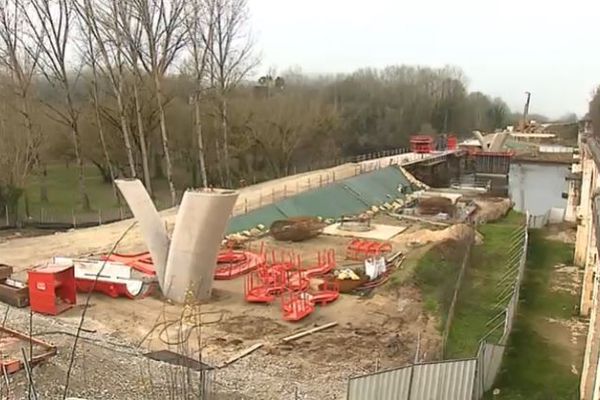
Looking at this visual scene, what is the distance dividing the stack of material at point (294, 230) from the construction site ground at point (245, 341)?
6.41 metres

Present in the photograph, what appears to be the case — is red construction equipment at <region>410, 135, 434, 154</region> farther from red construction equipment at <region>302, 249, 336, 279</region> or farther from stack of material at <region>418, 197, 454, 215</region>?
red construction equipment at <region>302, 249, 336, 279</region>

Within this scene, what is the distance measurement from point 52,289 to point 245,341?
513cm

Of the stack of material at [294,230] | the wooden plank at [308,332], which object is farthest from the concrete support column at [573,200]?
the wooden plank at [308,332]

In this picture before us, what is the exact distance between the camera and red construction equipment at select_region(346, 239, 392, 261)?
24.1 metres

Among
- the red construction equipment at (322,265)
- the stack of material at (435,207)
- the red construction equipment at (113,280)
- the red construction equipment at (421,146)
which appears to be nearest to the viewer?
the red construction equipment at (113,280)

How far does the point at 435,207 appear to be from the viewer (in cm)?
3491

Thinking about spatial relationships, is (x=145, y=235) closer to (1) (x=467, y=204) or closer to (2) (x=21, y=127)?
(2) (x=21, y=127)

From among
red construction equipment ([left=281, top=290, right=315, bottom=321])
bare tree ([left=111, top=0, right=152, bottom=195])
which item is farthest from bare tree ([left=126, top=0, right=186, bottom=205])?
red construction equipment ([left=281, top=290, right=315, bottom=321])

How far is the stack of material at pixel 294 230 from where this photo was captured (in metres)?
26.5

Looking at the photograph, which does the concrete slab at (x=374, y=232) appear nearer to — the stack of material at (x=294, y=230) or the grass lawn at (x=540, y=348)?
the stack of material at (x=294, y=230)

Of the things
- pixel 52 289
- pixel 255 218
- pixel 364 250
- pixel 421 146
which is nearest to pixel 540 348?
pixel 364 250

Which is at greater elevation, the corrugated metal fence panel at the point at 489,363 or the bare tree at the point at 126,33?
the bare tree at the point at 126,33

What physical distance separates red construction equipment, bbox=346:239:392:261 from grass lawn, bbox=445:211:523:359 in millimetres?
3272

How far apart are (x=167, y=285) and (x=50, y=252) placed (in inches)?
277
